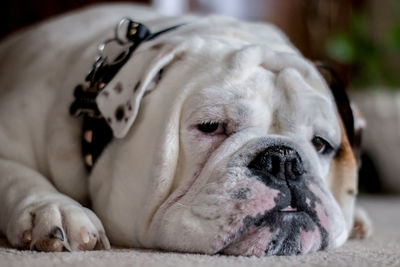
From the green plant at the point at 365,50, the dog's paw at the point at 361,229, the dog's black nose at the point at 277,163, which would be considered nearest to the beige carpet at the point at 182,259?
the dog's black nose at the point at 277,163

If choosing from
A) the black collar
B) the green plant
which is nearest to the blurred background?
the green plant

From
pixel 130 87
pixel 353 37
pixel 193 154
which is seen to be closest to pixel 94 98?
pixel 130 87

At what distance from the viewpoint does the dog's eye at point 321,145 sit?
1440 mm

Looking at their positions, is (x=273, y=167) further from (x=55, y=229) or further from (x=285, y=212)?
(x=55, y=229)

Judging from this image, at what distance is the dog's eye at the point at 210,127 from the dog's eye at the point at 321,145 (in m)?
0.22

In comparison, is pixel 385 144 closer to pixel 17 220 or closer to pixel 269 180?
pixel 269 180

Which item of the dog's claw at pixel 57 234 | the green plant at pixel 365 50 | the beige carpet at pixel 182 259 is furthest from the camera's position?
the green plant at pixel 365 50

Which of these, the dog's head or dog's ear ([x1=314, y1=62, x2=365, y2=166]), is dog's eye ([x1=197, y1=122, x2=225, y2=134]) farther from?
dog's ear ([x1=314, y1=62, x2=365, y2=166])

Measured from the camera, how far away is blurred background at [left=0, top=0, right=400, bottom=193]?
122 inches

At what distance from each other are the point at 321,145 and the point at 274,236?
0.33 meters

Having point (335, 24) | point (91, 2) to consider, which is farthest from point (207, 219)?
point (335, 24)

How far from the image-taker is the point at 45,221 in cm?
120

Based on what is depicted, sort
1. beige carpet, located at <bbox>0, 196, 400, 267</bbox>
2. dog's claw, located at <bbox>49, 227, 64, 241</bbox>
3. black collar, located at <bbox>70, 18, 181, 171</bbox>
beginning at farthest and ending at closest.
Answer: black collar, located at <bbox>70, 18, 181, 171</bbox>, dog's claw, located at <bbox>49, 227, 64, 241</bbox>, beige carpet, located at <bbox>0, 196, 400, 267</bbox>

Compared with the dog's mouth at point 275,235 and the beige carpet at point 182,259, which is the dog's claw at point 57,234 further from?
the dog's mouth at point 275,235
